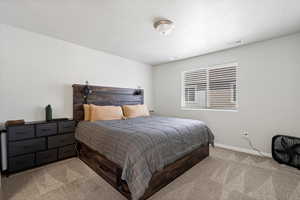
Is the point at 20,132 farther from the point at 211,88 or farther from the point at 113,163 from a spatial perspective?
the point at 211,88

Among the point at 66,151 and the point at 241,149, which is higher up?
the point at 66,151

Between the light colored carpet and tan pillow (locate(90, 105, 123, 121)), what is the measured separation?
0.93 meters

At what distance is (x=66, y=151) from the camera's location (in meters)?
2.63

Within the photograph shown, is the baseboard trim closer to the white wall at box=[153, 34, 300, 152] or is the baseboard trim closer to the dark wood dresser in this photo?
the white wall at box=[153, 34, 300, 152]

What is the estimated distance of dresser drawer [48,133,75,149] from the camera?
8.02 feet

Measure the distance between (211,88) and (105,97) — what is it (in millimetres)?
2807

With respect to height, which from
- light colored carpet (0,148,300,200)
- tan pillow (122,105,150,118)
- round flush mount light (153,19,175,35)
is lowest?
light colored carpet (0,148,300,200)

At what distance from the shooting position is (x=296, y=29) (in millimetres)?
2361

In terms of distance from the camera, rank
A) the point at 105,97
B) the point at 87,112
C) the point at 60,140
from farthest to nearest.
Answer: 1. the point at 105,97
2. the point at 87,112
3. the point at 60,140

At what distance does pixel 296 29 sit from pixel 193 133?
8.29 ft

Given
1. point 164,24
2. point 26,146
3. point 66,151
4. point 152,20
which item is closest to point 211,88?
point 164,24

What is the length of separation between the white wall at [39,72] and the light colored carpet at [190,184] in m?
1.08

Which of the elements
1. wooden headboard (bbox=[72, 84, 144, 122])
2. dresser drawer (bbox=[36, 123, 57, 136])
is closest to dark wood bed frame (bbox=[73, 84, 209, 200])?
wooden headboard (bbox=[72, 84, 144, 122])

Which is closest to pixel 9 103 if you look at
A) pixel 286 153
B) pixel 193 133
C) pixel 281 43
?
pixel 193 133
